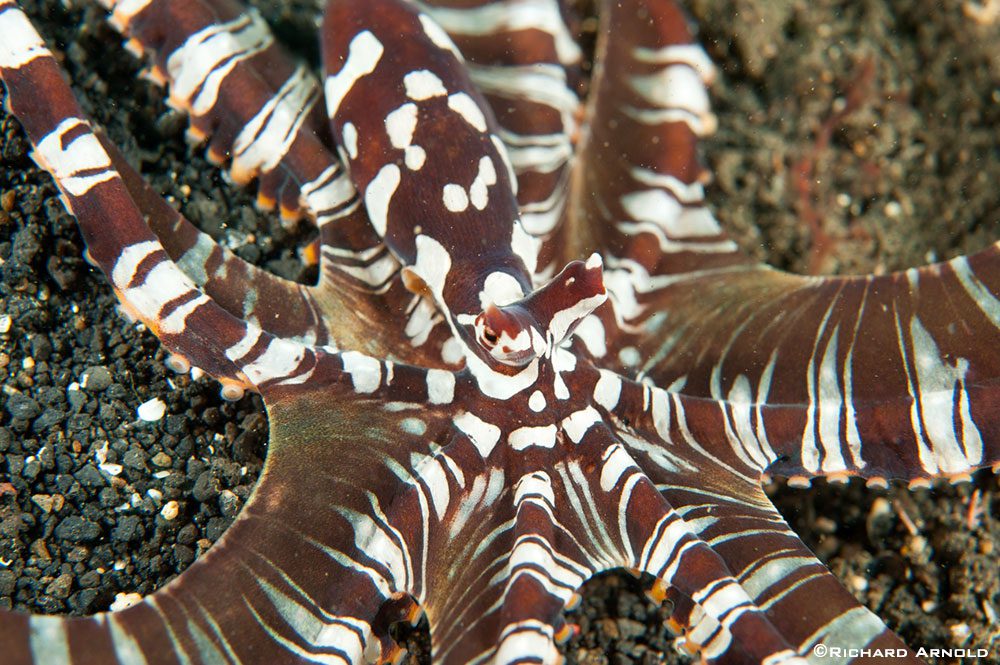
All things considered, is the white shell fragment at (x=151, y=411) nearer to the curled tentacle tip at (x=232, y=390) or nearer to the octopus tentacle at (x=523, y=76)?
the curled tentacle tip at (x=232, y=390)

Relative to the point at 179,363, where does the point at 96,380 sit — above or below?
below

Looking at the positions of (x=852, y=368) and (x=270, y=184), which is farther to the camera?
(x=270, y=184)

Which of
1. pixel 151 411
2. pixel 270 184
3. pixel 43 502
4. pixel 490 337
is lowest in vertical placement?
pixel 43 502

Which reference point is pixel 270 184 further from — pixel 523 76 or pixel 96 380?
pixel 523 76

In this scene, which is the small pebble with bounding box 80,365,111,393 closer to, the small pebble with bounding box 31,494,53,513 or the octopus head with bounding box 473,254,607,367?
the small pebble with bounding box 31,494,53,513

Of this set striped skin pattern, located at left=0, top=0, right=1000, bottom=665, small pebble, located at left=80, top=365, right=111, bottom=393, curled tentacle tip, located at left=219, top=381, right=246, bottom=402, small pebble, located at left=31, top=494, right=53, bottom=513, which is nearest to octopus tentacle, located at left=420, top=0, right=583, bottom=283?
striped skin pattern, located at left=0, top=0, right=1000, bottom=665

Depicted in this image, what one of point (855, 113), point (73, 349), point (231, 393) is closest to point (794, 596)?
point (231, 393)

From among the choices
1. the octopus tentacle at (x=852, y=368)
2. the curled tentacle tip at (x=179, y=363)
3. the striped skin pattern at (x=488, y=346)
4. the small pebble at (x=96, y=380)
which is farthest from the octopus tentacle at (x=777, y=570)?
the small pebble at (x=96, y=380)

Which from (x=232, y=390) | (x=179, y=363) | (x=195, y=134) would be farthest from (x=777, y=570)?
(x=195, y=134)
